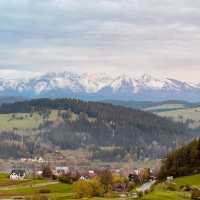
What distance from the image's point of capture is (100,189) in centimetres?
14450

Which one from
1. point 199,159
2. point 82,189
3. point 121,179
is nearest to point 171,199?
point 82,189

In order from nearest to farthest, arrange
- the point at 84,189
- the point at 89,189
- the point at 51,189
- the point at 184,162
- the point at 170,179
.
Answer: the point at 89,189
the point at 84,189
the point at 170,179
the point at 51,189
the point at 184,162

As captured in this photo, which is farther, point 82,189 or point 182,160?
point 182,160

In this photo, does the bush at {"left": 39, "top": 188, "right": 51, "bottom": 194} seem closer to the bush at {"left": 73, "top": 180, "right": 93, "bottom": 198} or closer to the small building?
the bush at {"left": 73, "top": 180, "right": 93, "bottom": 198}

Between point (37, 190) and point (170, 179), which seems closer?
point (170, 179)

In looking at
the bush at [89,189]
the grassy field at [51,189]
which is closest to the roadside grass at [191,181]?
the grassy field at [51,189]

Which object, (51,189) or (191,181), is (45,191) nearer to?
(51,189)

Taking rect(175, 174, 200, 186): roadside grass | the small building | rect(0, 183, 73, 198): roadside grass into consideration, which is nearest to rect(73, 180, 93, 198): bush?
rect(0, 183, 73, 198): roadside grass

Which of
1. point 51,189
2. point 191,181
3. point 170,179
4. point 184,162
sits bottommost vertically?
point 51,189

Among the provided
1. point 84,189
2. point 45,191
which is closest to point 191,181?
point 84,189

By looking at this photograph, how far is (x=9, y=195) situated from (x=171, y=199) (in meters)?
70.8

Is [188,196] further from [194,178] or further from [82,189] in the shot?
[194,178]

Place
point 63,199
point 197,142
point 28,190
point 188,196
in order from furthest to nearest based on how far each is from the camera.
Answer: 1. point 197,142
2. point 28,190
3. point 63,199
4. point 188,196

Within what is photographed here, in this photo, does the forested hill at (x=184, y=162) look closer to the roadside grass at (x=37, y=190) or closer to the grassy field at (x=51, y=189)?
the grassy field at (x=51, y=189)
